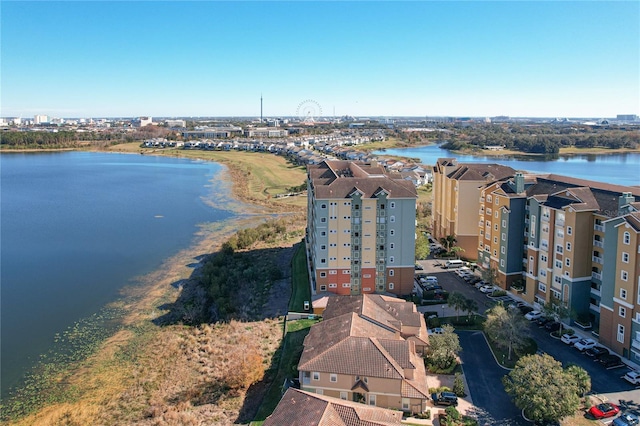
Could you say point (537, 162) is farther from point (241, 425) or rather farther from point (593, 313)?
point (241, 425)

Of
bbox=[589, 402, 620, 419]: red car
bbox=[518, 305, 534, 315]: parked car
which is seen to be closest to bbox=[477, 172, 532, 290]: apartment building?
bbox=[518, 305, 534, 315]: parked car

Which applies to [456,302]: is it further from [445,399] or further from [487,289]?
[445,399]

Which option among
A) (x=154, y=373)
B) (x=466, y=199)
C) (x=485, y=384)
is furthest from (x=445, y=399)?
(x=466, y=199)

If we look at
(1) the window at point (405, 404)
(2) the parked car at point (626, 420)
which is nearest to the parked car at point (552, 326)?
(2) the parked car at point (626, 420)

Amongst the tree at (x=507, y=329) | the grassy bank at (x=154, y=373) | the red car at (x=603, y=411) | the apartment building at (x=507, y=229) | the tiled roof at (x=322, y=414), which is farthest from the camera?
the apartment building at (x=507, y=229)

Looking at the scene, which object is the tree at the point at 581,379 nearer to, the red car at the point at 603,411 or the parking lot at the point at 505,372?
the red car at the point at 603,411

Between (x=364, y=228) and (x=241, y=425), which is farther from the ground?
(x=364, y=228)

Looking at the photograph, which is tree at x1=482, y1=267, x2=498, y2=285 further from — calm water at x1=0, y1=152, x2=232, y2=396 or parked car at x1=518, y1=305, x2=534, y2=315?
calm water at x1=0, y1=152, x2=232, y2=396

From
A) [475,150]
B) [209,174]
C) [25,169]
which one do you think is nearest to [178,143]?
[25,169]
